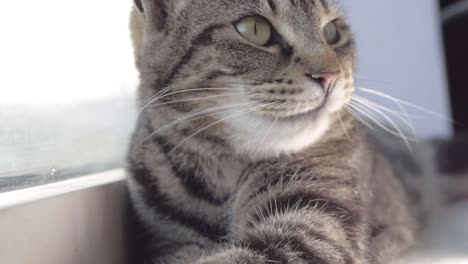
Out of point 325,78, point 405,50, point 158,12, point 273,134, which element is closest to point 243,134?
point 273,134

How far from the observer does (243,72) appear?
2.93ft

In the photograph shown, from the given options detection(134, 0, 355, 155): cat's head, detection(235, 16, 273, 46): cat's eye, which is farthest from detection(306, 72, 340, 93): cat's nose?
detection(235, 16, 273, 46): cat's eye

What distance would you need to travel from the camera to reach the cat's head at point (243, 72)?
2.89 ft

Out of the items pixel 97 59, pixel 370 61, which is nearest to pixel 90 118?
pixel 97 59

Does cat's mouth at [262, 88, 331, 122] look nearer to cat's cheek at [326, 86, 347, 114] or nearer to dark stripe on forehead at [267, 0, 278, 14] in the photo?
cat's cheek at [326, 86, 347, 114]

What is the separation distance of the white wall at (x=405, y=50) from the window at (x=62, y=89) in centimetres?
118

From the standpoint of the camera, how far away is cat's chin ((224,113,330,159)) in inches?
35.7

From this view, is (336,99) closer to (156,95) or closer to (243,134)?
(243,134)

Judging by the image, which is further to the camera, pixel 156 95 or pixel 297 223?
pixel 156 95

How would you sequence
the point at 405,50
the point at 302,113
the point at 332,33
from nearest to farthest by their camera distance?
the point at 302,113 < the point at 332,33 < the point at 405,50

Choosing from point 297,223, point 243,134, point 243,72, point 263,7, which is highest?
point 263,7

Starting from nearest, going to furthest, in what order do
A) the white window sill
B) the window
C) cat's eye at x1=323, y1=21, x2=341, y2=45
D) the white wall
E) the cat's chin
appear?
the white window sill, the window, the cat's chin, cat's eye at x1=323, y1=21, x2=341, y2=45, the white wall

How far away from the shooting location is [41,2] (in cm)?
92

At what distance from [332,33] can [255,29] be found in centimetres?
22
